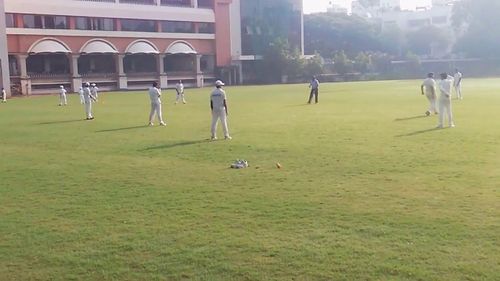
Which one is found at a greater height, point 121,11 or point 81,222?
point 121,11

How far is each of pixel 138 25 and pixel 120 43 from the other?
3.30 meters

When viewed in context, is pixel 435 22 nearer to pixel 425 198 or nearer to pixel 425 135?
pixel 425 135

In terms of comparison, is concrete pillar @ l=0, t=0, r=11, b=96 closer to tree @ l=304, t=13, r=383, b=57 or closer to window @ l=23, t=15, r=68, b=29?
window @ l=23, t=15, r=68, b=29

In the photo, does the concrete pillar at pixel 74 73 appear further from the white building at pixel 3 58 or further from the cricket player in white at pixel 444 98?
the cricket player in white at pixel 444 98

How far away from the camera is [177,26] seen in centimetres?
7075

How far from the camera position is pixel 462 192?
9.27m

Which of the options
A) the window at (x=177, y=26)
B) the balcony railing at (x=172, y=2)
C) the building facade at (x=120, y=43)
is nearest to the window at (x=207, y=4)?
the balcony railing at (x=172, y=2)

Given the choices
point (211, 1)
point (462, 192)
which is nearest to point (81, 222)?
point (462, 192)

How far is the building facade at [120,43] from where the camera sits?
5816 centimetres

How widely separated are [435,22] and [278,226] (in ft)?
411

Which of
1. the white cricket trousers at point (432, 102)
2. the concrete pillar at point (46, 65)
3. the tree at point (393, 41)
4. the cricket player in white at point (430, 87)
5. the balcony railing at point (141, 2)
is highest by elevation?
the balcony railing at point (141, 2)

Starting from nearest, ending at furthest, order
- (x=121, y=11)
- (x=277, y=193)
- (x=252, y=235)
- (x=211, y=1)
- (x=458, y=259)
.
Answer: (x=458, y=259), (x=252, y=235), (x=277, y=193), (x=121, y=11), (x=211, y=1)

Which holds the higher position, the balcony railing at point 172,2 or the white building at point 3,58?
the balcony railing at point 172,2

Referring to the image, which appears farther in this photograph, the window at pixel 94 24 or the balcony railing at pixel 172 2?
the balcony railing at pixel 172 2
